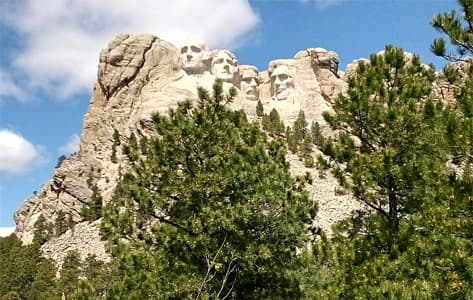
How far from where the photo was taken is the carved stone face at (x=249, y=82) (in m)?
75.6

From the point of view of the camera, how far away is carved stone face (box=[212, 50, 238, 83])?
71438 mm

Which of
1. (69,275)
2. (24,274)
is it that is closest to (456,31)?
(69,275)

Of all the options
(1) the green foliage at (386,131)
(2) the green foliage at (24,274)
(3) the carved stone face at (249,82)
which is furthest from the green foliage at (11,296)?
(3) the carved stone face at (249,82)

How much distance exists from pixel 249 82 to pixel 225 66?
5.63 metres

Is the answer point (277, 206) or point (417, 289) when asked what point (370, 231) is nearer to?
point (277, 206)

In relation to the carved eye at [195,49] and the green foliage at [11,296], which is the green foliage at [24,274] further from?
the carved eye at [195,49]

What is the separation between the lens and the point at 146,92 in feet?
229

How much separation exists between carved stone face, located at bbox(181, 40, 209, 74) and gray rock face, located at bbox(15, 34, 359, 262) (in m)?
0.13

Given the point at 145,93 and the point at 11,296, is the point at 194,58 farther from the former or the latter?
the point at 11,296

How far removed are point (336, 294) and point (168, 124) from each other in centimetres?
413

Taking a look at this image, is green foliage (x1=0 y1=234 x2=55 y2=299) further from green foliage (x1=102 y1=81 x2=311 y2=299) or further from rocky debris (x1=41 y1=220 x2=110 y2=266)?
green foliage (x1=102 y1=81 x2=311 y2=299)

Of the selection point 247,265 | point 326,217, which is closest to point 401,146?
point 247,265

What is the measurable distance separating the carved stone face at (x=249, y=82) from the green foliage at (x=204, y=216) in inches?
2584

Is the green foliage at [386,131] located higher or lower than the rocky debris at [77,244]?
lower
